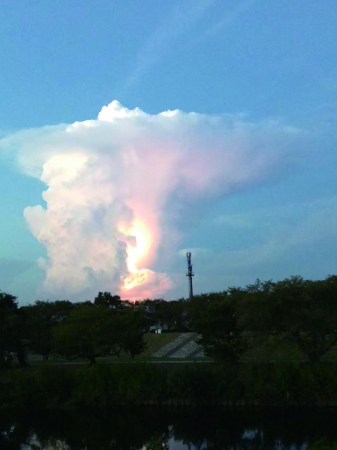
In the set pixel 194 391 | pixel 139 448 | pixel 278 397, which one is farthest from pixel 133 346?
pixel 139 448

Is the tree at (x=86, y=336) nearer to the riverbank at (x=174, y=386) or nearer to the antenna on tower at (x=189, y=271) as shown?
the riverbank at (x=174, y=386)

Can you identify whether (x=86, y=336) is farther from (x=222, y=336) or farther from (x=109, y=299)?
(x=109, y=299)

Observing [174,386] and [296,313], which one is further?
[296,313]

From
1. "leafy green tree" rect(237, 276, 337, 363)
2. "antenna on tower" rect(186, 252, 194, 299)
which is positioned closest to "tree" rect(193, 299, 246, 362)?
"leafy green tree" rect(237, 276, 337, 363)

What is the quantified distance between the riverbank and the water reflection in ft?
4.42

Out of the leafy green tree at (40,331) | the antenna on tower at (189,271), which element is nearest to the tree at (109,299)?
the antenna on tower at (189,271)

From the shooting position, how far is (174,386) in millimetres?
40719

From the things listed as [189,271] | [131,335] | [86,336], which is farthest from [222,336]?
[189,271]

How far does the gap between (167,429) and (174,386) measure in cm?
674

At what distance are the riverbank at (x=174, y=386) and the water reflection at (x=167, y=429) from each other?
53.1 inches

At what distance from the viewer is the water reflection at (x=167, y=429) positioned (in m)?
30.6

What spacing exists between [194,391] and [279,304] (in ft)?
32.0

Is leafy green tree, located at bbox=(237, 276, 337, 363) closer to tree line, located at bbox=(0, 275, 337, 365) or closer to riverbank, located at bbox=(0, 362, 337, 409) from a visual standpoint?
tree line, located at bbox=(0, 275, 337, 365)

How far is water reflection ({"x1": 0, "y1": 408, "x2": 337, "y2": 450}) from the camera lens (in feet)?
100
